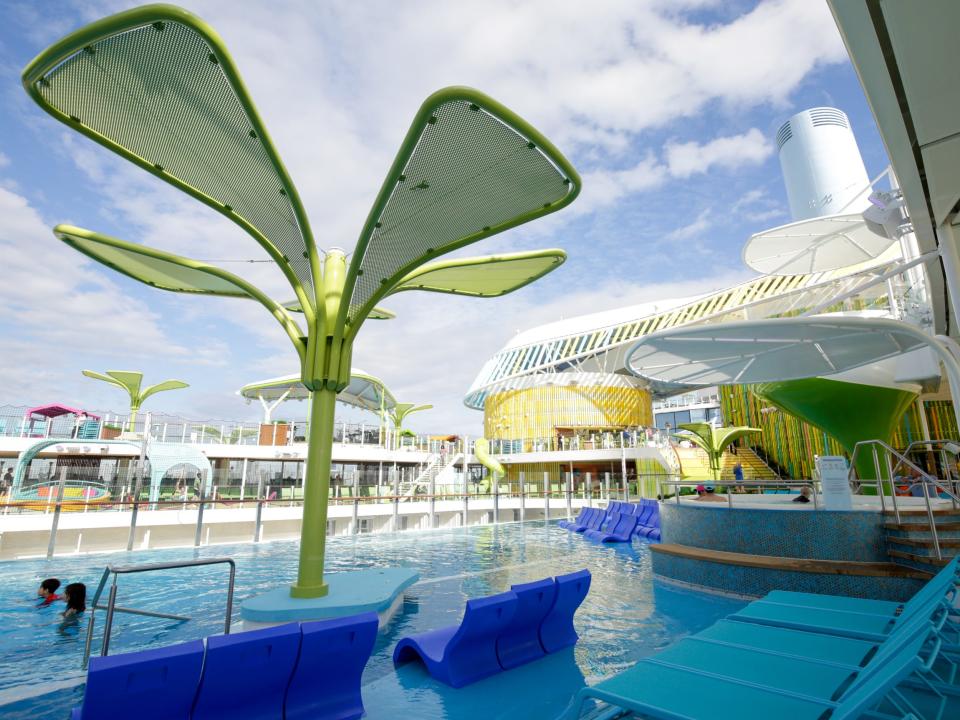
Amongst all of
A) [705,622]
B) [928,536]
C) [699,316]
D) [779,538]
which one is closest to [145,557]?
[705,622]

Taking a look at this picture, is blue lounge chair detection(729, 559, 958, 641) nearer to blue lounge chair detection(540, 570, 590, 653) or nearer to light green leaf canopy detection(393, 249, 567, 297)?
blue lounge chair detection(540, 570, 590, 653)

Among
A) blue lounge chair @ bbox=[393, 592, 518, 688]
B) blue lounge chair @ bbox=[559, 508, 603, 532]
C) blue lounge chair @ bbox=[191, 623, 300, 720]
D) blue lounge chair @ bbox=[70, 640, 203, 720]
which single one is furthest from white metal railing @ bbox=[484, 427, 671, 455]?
blue lounge chair @ bbox=[70, 640, 203, 720]

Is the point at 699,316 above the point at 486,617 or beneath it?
above

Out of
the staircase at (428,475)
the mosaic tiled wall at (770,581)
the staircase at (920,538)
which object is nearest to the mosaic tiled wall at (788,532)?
the staircase at (920,538)

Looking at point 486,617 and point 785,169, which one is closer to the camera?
point 486,617

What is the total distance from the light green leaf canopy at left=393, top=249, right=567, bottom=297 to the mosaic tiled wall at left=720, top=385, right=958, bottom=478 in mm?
19895

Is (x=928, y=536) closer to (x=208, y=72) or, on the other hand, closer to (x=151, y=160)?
(x=208, y=72)

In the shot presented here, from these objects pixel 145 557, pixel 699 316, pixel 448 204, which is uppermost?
pixel 699 316

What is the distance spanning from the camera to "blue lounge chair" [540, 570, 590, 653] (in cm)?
557

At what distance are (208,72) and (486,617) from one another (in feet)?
20.5

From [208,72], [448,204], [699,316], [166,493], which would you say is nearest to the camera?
[208,72]

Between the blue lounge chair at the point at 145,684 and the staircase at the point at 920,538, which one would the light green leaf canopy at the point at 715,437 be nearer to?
the staircase at the point at 920,538

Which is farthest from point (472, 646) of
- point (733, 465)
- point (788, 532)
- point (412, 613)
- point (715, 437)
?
point (733, 465)

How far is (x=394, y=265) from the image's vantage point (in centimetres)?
784
